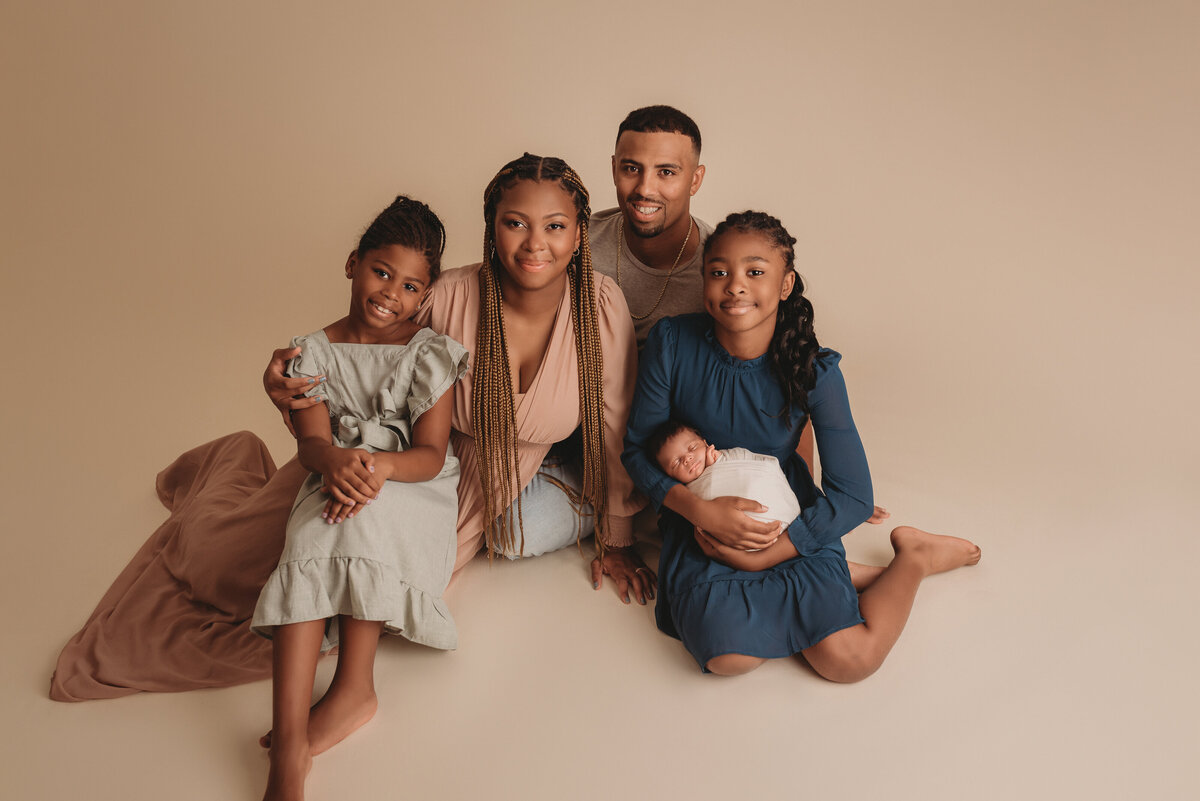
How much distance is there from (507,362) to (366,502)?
1.83ft

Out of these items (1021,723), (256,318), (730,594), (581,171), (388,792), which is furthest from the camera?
(581,171)

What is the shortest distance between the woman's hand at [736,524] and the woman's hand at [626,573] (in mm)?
349

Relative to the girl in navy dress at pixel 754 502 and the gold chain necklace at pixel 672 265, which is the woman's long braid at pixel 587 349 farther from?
the gold chain necklace at pixel 672 265

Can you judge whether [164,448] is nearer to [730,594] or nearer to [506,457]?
[506,457]

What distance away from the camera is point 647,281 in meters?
3.07

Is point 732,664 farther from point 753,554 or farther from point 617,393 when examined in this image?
point 617,393

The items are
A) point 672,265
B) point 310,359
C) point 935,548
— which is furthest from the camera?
point 672,265

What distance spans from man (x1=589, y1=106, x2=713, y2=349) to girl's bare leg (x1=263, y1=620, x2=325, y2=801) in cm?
145

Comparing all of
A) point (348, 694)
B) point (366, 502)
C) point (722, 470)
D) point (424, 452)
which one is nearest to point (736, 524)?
point (722, 470)

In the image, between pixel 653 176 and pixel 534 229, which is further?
pixel 653 176

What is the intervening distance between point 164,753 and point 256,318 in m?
2.25

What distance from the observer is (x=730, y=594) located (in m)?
2.41

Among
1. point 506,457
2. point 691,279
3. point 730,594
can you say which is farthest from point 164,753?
point 691,279

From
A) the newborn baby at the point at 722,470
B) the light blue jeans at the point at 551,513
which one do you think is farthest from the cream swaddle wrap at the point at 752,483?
the light blue jeans at the point at 551,513
